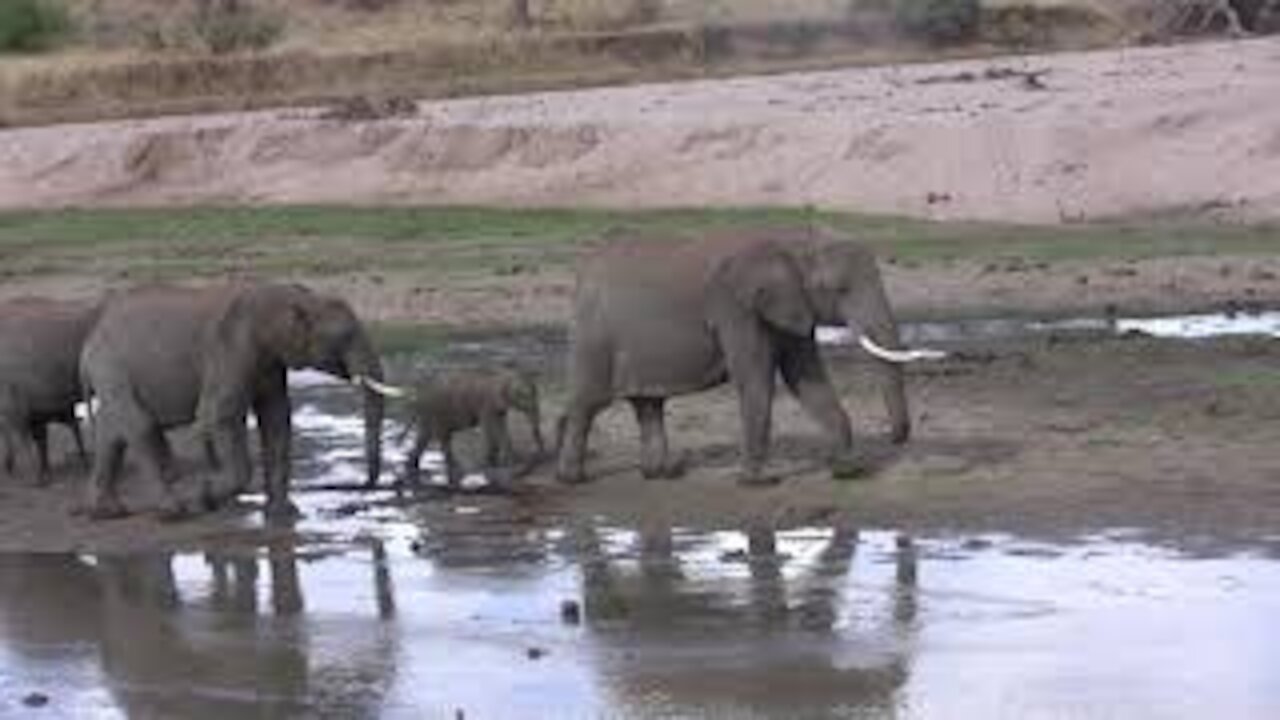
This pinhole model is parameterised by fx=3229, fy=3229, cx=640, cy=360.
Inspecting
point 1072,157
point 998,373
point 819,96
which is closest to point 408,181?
point 819,96

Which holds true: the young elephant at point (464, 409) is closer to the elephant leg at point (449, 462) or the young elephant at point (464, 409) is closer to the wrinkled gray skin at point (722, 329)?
the elephant leg at point (449, 462)


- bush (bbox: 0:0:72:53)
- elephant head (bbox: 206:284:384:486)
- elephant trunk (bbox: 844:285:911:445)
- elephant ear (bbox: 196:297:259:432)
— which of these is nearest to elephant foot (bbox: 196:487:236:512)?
elephant ear (bbox: 196:297:259:432)

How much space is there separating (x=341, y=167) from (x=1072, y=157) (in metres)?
11.7

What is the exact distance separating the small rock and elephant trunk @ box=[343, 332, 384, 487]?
3325 mm

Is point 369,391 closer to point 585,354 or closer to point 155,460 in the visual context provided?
point 155,460

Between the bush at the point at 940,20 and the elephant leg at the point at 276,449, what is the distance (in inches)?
1900

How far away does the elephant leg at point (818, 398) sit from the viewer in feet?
56.5

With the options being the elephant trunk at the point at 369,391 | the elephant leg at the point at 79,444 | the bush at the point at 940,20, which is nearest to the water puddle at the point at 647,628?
the elephant trunk at the point at 369,391

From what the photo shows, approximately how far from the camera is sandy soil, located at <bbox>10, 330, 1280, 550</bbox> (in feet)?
52.4

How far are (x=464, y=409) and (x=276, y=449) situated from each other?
1.38 m

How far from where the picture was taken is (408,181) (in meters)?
43.9

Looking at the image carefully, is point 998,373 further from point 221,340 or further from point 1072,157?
point 1072,157

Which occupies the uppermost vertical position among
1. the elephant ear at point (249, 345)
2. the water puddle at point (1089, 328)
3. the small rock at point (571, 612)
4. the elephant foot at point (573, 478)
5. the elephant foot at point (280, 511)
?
the elephant ear at point (249, 345)

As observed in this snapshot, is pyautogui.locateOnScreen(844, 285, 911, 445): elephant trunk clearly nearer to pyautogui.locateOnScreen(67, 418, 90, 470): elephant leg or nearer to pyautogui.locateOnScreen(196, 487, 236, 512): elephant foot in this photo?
pyautogui.locateOnScreen(196, 487, 236, 512): elephant foot
